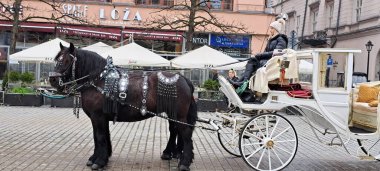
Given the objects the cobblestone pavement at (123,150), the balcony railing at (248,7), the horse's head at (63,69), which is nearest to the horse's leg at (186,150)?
the cobblestone pavement at (123,150)

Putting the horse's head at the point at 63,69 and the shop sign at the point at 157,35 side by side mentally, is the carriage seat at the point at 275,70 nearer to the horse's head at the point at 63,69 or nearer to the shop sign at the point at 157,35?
the horse's head at the point at 63,69

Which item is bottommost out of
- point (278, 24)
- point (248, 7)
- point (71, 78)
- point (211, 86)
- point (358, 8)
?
point (211, 86)

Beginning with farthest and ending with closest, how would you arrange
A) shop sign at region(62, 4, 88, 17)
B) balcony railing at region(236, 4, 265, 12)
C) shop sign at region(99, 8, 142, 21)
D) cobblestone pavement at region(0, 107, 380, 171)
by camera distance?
1. balcony railing at region(236, 4, 265, 12)
2. shop sign at region(99, 8, 142, 21)
3. shop sign at region(62, 4, 88, 17)
4. cobblestone pavement at region(0, 107, 380, 171)

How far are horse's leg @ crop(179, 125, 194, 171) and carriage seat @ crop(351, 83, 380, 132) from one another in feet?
8.83

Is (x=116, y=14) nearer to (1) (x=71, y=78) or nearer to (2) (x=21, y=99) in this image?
(2) (x=21, y=99)

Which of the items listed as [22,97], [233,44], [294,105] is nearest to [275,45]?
[294,105]

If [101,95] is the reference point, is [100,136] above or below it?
below

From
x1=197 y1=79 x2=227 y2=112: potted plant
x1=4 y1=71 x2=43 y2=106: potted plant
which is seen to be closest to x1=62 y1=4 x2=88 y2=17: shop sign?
x1=4 y1=71 x2=43 y2=106: potted plant

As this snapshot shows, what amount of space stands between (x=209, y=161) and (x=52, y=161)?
257 centimetres

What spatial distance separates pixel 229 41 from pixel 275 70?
21.6 meters

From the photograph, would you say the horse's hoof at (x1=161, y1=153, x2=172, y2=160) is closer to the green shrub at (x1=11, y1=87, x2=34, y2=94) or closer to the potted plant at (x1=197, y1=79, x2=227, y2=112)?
the potted plant at (x1=197, y1=79, x2=227, y2=112)

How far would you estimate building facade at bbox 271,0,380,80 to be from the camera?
29.5m

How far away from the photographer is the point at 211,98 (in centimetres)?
1972

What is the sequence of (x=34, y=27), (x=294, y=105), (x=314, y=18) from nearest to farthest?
1. (x=294, y=105)
2. (x=34, y=27)
3. (x=314, y=18)
